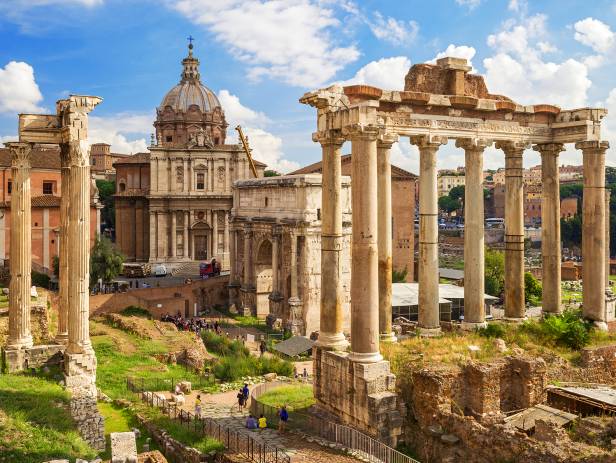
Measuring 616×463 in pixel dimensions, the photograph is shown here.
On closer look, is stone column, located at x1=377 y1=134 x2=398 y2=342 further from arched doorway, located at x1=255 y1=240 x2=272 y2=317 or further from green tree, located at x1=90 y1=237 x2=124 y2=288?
green tree, located at x1=90 y1=237 x2=124 y2=288

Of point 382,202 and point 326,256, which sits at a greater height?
point 382,202

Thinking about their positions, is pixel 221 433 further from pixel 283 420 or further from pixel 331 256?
pixel 331 256

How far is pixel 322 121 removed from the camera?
1571cm

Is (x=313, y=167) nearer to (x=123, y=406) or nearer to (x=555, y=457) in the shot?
(x=123, y=406)

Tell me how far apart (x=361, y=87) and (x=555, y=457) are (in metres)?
9.14

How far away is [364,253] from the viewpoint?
14.4 metres

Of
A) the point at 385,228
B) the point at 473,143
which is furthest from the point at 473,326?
the point at 473,143

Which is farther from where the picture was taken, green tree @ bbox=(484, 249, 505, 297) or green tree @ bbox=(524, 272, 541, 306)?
green tree @ bbox=(484, 249, 505, 297)

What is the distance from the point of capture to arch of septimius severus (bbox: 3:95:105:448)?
17688mm

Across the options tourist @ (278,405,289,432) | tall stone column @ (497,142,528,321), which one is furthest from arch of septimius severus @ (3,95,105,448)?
tall stone column @ (497,142,528,321)

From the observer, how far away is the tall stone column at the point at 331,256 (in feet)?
50.5

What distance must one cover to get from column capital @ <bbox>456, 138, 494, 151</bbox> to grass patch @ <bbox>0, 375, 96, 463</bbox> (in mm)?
11954

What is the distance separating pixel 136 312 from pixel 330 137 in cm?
2594

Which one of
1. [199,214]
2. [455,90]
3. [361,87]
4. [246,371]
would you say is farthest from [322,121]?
[199,214]
